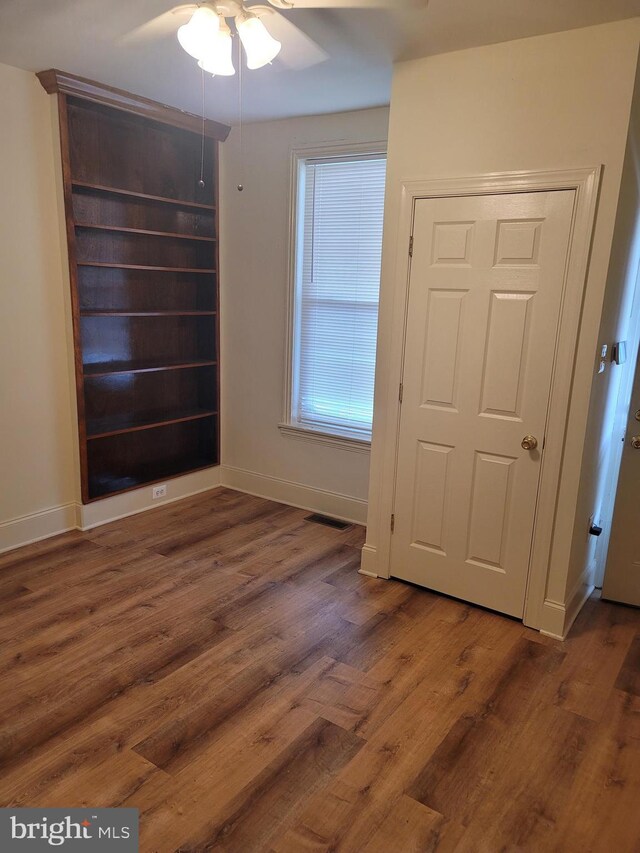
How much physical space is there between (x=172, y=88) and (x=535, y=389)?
2539 millimetres

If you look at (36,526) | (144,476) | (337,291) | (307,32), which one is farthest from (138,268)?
(307,32)

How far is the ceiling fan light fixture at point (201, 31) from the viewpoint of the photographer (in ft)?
6.45

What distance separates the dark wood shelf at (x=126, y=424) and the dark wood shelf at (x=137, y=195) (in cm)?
141

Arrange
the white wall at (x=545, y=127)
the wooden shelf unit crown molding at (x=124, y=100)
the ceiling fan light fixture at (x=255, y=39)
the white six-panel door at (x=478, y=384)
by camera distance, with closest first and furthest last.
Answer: the ceiling fan light fixture at (x=255, y=39)
the white wall at (x=545, y=127)
the white six-panel door at (x=478, y=384)
the wooden shelf unit crown molding at (x=124, y=100)

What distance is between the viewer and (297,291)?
407cm

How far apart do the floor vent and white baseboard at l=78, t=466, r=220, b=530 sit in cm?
93

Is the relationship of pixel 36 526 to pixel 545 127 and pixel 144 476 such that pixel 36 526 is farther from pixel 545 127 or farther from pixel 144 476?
pixel 545 127

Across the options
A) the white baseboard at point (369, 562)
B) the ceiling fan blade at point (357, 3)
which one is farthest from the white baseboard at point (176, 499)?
the ceiling fan blade at point (357, 3)

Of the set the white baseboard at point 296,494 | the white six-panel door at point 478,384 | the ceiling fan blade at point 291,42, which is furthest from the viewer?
the white baseboard at point 296,494

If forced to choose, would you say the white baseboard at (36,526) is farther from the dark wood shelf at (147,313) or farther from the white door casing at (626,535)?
the white door casing at (626,535)

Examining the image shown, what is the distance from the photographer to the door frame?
2463mm

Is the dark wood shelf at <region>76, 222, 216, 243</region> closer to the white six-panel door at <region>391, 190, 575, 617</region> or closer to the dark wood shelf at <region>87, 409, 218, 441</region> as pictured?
the dark wood shelf at <region>87, 409, 218, 441</region>

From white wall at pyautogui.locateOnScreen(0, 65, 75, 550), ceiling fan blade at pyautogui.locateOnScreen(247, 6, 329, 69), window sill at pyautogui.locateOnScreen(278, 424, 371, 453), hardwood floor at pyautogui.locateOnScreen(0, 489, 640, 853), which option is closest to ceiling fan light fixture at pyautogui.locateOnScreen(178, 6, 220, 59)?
ceiling fan blade at pyautogui.locateOnScreen(247, 6, 329, 69)

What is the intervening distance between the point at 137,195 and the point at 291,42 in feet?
5.22
